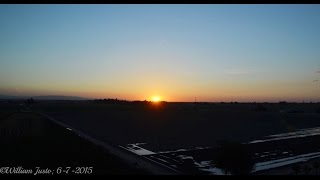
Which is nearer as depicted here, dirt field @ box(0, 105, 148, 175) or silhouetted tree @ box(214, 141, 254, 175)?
silhouetted tree @ box(214, 141, 254, 175)

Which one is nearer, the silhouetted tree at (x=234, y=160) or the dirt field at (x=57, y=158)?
the silhouetted tree at (x=234, y=160)

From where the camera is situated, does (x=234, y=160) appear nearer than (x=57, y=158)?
Yes

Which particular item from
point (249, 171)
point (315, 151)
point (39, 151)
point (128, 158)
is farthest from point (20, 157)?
point (315, 151)

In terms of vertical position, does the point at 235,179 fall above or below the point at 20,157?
above

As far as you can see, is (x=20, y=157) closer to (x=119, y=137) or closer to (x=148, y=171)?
(x=148, y=171)

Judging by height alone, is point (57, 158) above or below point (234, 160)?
below

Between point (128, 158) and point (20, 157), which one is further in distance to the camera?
point (128, 158)
